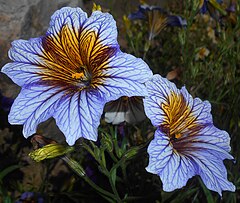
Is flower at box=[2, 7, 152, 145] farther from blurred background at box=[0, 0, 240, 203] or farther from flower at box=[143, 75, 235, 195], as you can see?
blurred background at box=[0, 0, 240, 203]

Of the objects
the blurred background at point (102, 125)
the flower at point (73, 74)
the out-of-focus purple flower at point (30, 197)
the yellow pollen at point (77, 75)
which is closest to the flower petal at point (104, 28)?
the flower at point (73, 74)

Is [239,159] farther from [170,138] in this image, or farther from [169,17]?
[169,17]

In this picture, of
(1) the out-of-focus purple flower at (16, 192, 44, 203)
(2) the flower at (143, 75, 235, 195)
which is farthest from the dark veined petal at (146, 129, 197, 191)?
(1) the out-of-focus purple flower at (16, 192, 44, 203)

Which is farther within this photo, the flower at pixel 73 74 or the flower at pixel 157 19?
the flower at pixel 157 19

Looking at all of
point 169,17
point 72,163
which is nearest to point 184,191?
point 72,163

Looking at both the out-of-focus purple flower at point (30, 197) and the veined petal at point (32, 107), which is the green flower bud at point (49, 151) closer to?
the veined petal at point (32, 107)

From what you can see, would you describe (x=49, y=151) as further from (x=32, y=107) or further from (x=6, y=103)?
(x=6, y=103)

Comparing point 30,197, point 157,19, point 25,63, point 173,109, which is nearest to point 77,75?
point 25,63
